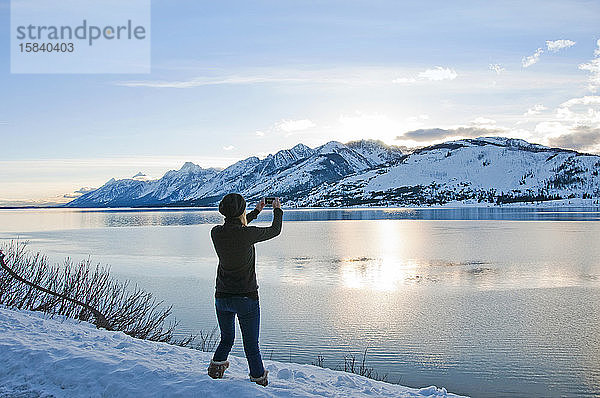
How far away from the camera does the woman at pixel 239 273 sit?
282 inches

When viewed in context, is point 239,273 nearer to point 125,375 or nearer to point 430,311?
point 125,375

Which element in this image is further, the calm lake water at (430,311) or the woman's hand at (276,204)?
the calm lake water at (430,311)

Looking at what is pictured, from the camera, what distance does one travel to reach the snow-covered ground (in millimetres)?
6859

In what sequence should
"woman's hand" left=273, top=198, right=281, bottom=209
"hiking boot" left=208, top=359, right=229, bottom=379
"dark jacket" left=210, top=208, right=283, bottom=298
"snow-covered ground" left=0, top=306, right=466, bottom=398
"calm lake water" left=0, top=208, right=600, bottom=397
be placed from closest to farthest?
"snow-covered ground" left=0, top=306, right=466, bottom=398, "dark jacket" left=210, top=208, right=283, bottom=298, "hiking boot" left=208, top=359, right=229, bottom=379, "woman's hand" left=273, top=198, right=281, bottom=209, "calm lake water" left=0, top=208, right=600, bottom=397

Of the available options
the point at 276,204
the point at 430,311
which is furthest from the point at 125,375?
the point at 430,311

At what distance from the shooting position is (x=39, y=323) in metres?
11.1

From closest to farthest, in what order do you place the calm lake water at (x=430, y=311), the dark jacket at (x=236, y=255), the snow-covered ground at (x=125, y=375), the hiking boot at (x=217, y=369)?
the snow-covered ground at (x=125, y=375)
the dark jacket at (x=236, y=255)
the hiking boot at (x=217, y=369)
the calm lake water at (x=430, y=311)

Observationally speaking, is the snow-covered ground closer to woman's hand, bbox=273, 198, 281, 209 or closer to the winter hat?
the winter hat

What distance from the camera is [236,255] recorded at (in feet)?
23.5

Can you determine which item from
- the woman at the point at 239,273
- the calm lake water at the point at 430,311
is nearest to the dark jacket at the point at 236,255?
the woman at the point at 239,273

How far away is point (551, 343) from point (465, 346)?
9.69 feet

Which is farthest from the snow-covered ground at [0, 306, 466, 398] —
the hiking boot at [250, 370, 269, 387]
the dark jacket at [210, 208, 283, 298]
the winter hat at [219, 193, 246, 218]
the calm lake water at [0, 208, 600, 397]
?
the calm lake water at [0, 208, 600, 397]

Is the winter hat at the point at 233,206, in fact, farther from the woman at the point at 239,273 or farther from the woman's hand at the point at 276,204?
the woman's hand at the point at 276,204

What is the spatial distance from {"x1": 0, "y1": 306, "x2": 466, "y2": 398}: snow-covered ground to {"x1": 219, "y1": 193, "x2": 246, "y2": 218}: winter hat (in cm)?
233
